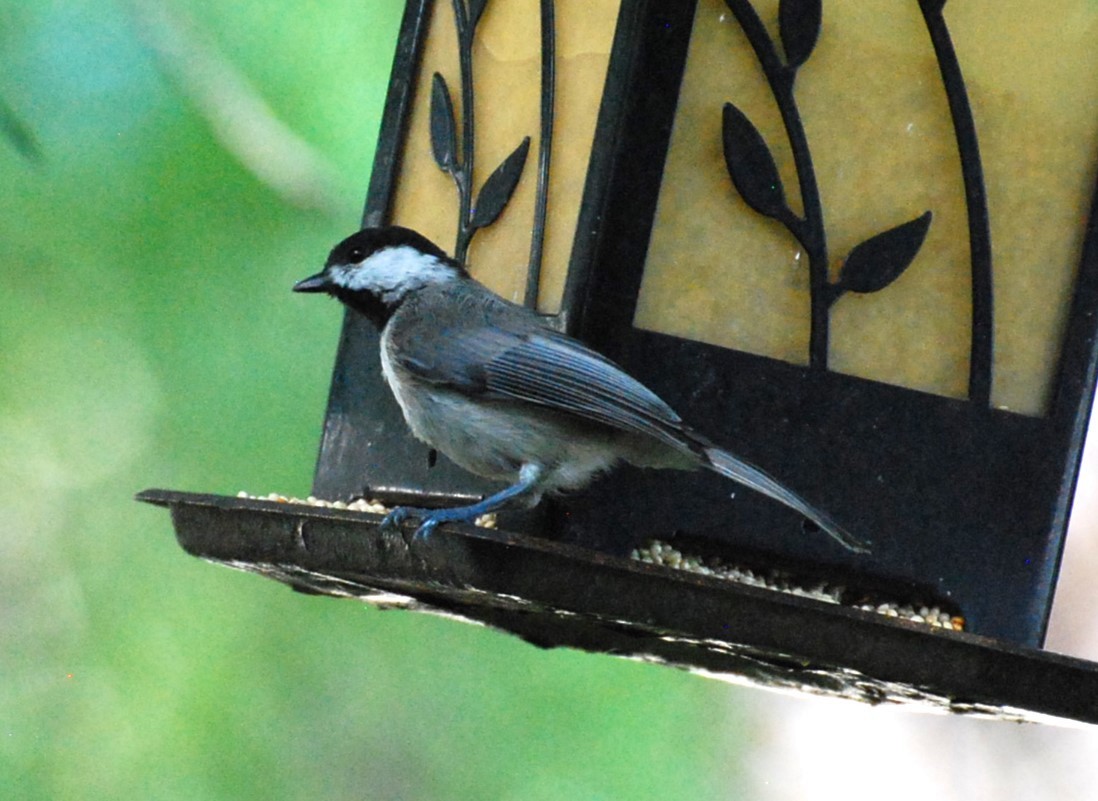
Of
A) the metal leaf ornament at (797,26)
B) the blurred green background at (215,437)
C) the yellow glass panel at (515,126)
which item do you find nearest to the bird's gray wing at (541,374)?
the yellow glass panel at (515,126)

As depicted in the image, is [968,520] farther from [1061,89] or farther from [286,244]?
[286,244]

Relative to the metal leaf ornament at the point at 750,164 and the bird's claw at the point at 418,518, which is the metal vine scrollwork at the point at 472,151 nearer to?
the metal leaf ornament at the point at 750,164

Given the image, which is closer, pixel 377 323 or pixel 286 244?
pixel 377 323

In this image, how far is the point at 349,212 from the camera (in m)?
4.45

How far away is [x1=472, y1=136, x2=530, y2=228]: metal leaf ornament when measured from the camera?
8.57 ft

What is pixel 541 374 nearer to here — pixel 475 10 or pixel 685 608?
pixel 685 608

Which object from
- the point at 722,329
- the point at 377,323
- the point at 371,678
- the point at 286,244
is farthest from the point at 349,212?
the point at 722,329

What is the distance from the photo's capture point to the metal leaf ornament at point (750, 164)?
2393 millimetres

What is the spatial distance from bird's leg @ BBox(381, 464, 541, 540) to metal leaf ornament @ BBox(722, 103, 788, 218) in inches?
21.1

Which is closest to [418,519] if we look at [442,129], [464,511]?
[464,511]

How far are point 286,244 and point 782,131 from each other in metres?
2.38

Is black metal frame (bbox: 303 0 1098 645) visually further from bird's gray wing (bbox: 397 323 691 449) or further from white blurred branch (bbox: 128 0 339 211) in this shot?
white blurred branch (bbox: 128 0 339 211)

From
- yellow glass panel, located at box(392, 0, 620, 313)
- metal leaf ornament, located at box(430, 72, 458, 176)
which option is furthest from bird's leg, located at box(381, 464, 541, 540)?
metal leaf ornament, located at box(430, 72, 458, 176)

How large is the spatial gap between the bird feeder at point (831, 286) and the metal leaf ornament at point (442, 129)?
0.24 metres
